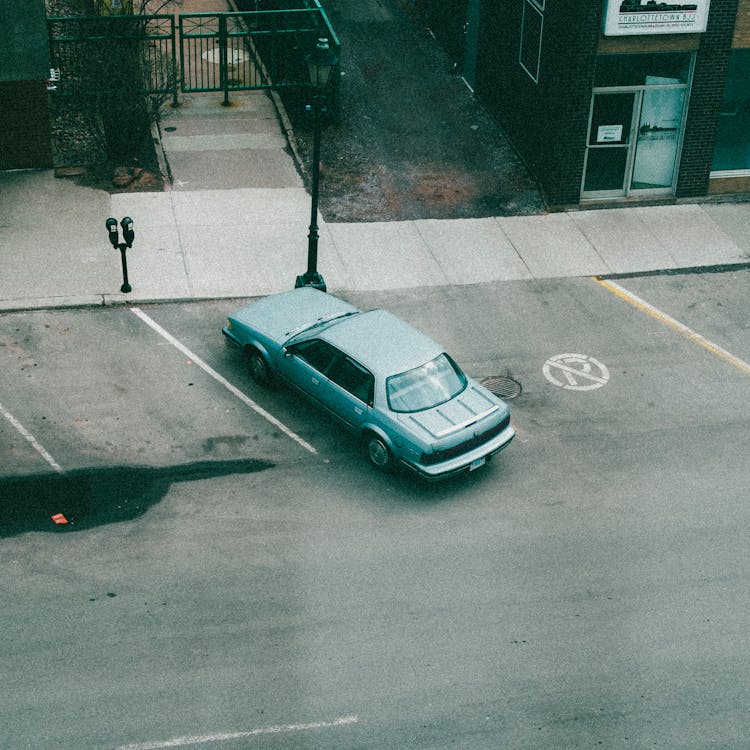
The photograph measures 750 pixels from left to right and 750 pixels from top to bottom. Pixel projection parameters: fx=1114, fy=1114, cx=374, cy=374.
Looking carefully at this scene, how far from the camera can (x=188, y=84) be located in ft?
80.9

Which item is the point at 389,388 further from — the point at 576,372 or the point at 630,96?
the point at 630,96

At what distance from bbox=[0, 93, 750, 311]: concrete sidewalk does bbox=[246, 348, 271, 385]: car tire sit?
2.59 metres

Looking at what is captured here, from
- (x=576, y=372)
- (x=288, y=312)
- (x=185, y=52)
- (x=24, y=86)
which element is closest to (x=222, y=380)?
(x=288, y=312)

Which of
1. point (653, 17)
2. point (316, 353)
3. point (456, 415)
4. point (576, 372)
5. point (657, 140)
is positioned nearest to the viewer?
point (456, 415)

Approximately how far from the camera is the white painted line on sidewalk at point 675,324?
57.1ft

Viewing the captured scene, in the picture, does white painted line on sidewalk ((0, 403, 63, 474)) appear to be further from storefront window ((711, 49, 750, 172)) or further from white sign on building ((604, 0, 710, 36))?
storefront window ((711, 49, 750, 172))

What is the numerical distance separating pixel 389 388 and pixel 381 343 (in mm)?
836

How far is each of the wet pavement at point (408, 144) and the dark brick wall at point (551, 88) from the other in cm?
52

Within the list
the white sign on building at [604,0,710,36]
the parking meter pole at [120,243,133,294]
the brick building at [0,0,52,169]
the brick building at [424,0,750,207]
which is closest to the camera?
the parking meter pole at [120,243,133,294]

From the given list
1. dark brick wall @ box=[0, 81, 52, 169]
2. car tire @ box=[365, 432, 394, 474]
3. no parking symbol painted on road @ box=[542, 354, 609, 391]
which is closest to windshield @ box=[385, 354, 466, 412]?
car tire @ box=[365, 432, 394, 474]

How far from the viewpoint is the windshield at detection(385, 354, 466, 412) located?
14.5 metres

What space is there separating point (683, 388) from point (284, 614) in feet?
24.7

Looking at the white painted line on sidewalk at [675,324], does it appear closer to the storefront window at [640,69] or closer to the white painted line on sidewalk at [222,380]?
the storefront window at [640,69]

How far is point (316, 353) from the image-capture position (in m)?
15.3
